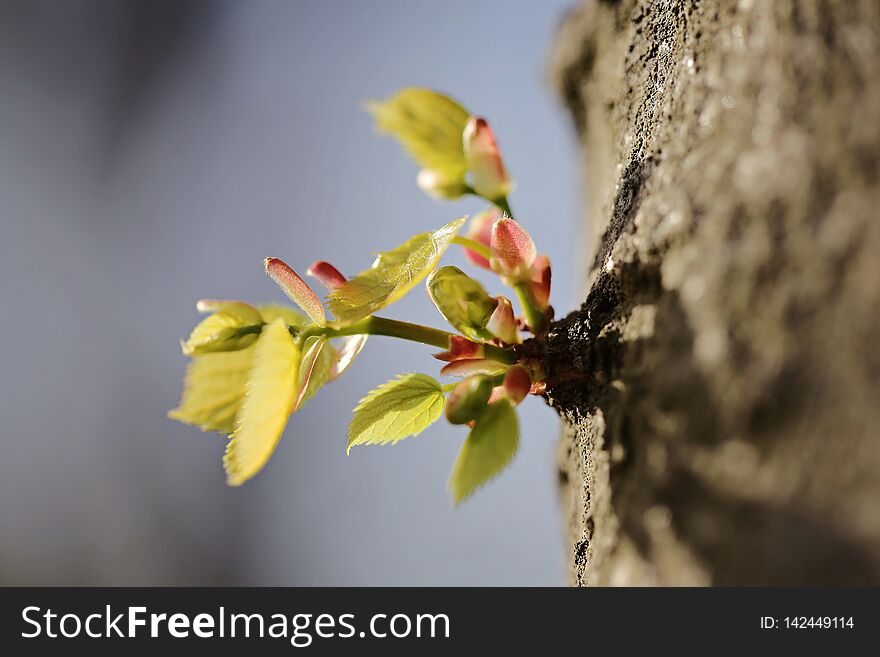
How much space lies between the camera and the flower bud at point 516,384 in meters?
0.35

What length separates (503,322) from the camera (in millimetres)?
373

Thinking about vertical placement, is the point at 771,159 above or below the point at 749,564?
above

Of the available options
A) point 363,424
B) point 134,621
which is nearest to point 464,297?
point 363,424

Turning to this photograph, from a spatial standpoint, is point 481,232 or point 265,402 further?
point 481,232

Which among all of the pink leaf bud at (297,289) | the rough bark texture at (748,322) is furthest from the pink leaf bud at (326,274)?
the rough bark texture at (748,322)

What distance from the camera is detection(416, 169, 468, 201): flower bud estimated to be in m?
0.47

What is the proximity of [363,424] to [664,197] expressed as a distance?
0.18 metres

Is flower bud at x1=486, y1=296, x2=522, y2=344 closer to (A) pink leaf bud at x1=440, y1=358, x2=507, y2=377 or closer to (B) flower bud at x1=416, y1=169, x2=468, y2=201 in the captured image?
(A) pink leaf bud at x1=440, y1=358, x2=507, y2=377

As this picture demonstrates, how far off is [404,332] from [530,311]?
0.07 m

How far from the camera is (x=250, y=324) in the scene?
1.29ft

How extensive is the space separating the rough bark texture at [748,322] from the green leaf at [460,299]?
5 centimetres

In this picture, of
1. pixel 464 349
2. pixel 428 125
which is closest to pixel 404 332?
pixel 464 349

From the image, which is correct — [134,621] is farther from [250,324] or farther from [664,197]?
[664,197]

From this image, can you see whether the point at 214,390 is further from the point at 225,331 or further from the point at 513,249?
the point at 513,249
